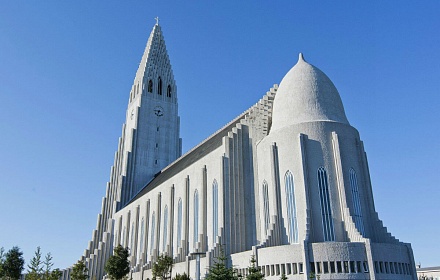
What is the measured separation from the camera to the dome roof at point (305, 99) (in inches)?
1385

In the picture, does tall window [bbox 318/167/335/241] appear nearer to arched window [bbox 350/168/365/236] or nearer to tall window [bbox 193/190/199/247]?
arched window [bbox 350/168/365/236]

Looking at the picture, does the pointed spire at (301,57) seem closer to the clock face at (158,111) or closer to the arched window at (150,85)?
the clock face at (158,111)

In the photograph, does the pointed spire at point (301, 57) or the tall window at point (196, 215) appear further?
the tall window at point (196, 215)

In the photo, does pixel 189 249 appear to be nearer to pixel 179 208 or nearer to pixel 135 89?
pixel 179 208

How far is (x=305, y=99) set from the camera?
118 ft

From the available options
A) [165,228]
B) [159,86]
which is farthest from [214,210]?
[159,86]

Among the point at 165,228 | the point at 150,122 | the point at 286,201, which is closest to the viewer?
the point at 286,201

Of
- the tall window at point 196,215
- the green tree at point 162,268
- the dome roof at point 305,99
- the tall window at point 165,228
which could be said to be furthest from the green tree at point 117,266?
the dome roof at point 305,99

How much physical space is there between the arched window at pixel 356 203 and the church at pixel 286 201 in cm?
Result: 9

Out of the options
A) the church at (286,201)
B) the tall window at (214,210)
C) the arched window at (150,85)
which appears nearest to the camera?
the church at (286,201)

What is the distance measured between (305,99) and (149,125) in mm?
41803

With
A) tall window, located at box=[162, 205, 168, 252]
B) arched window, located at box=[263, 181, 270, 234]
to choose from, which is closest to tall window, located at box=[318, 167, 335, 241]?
arched window, located at box=[263, 181, 270, 234]

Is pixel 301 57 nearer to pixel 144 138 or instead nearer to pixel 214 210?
pixel 214 210

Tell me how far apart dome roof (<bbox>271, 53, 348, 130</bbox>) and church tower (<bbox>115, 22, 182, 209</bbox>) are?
3663 centimetres
